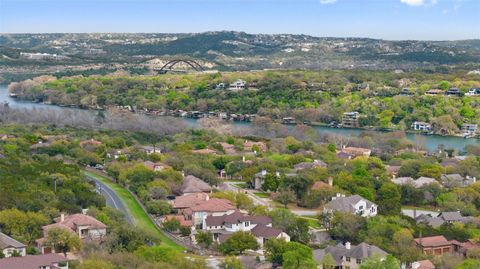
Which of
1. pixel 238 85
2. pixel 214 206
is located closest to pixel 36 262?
pixel 214 206

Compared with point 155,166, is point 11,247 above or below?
above

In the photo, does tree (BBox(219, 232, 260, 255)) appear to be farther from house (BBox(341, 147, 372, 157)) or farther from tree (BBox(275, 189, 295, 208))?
house (BBox(341, 147, 372, 157))

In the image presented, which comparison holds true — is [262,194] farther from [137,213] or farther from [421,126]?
[421,126]

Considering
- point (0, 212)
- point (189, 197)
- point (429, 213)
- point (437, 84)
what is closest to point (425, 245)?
point (429, 213)

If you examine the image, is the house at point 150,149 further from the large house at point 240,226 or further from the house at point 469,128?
the house at point 469,128

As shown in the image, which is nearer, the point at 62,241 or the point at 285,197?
the point at 62,241

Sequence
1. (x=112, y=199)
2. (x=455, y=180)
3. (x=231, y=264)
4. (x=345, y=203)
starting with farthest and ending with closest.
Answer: (x=455, y=180) → (x=112, y=199) → (x=345, y=203) → (x=231, y=264)

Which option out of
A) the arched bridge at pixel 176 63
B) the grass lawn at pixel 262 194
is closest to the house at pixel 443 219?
the grass lawn at pixel 262 194
